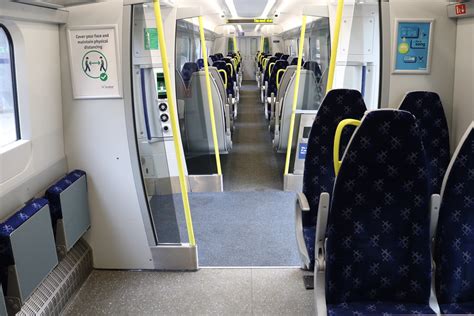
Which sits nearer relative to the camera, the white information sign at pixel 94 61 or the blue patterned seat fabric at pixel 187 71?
the white information sign at pixel 94 61

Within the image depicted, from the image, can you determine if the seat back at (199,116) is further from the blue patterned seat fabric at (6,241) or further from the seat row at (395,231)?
the seat row at (395,231)

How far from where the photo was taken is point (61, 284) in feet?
10.5

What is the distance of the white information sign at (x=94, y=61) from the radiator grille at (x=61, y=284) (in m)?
1.19

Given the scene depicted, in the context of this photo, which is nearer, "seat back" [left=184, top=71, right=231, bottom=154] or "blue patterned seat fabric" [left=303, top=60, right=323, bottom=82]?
"seat back" [left=184, top=71, right=231, bottom=154]

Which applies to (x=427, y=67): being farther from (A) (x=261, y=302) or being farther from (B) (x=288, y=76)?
(B) (x=288, y=76)

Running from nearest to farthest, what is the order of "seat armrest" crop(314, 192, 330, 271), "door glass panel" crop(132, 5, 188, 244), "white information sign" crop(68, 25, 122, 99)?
"seat armrest" crop(314, 192, 330, 271) < "white information sign" crop(68, 25, 122, 99) < "door glass panel" crop(132, 5, 188, 244)

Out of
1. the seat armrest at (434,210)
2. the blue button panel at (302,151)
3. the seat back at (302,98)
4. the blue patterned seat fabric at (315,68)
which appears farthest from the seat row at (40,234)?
the blue patterned seat fabric at (315,68)

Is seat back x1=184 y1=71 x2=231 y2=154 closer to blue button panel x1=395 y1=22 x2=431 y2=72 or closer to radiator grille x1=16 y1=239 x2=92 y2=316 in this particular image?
radiator grille x1=16 y1=239 x2=92 y2=316

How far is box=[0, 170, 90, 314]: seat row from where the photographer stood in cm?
246

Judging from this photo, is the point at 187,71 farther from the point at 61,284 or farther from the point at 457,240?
the point at 457,240

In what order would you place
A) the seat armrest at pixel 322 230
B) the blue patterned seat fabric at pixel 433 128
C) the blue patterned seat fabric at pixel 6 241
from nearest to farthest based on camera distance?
the seat armrest at pixel 322 230, the blue patterned seat fabric at pixel 6 241, the blue patterned seat fabric at pixel 433 128

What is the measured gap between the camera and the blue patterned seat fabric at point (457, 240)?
6.77 feet

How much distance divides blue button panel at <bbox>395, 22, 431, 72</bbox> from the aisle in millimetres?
2720

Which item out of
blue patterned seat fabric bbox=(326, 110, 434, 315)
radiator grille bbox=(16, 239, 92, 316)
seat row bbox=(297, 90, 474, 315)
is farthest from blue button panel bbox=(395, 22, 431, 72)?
radiator grille bbox=(16, 239, 92, 316)
